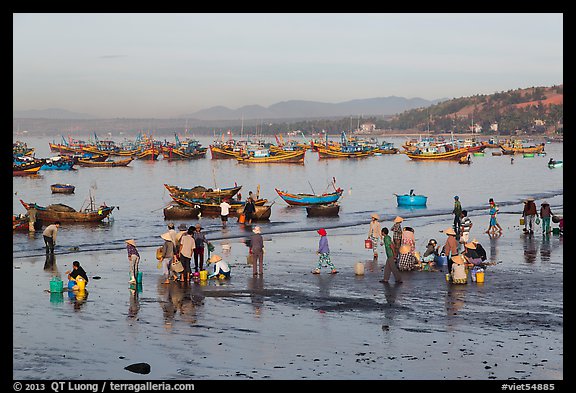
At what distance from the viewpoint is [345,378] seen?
1417 cm

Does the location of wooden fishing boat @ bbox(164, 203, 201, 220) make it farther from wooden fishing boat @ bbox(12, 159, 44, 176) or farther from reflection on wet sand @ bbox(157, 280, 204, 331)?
wooden fishing boat @ bbox(12, 159, 44, 176)

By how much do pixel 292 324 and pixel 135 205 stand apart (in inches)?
1811

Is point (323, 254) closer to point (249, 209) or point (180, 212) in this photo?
point (249, 209)

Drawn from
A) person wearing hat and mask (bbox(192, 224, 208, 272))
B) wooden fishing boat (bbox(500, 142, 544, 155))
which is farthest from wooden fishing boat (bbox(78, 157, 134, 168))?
person wearing hat and mask (bbox(192, 224, 208, 272))

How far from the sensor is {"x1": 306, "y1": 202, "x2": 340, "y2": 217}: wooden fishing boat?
45219 mm

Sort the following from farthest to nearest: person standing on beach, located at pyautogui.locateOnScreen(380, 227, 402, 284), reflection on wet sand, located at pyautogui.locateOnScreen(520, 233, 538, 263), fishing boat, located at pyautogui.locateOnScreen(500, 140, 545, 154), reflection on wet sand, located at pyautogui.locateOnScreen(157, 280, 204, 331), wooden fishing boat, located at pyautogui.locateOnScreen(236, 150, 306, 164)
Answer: fishing boat, located at pyautogui.locateOnScreen(500, 140, 545, 154) → wooden fishing boat, located at pyautogui.locateOnScreen(236, 150, 306, 164) → reflection on wet sand, located at pyautogui.locateOnScreen(520, 233, 538, 263) → person standing on beach, located at pyautogui.locateOnScreen(380, 227, 402, 284) → reflection on wet sand, located at pyautogui.locateOnScreen(157, 280, 204, 331)

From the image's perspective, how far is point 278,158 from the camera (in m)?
134

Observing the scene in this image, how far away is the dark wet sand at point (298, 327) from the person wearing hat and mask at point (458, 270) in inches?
11.7

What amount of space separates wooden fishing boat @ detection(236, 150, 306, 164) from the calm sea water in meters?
2.03

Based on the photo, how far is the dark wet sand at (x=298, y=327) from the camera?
1473 cm

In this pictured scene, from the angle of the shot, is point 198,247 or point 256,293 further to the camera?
point 198,247

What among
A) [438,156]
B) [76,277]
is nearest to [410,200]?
[76,277]

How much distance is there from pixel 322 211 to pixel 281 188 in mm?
40875
